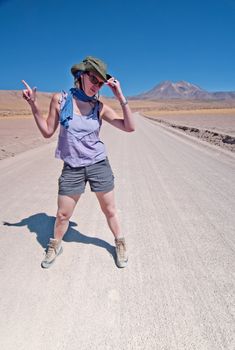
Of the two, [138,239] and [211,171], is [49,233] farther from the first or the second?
[211,171]

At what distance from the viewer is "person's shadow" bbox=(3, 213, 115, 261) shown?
11.2ft

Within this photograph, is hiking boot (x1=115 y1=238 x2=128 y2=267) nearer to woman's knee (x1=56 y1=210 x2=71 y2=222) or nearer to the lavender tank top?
woman's knee (x1=56 y1=210 x2=71 y2=222)

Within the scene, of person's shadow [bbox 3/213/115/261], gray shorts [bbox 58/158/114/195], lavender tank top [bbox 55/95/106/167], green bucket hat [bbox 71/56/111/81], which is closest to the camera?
green bucket hat [bbox 71/56/111/81]

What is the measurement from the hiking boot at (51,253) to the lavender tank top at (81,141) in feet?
2.78

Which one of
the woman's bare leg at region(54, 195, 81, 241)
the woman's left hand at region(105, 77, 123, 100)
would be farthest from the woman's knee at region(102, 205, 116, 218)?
the woman's left hand at region(105, 77, 123, 100)

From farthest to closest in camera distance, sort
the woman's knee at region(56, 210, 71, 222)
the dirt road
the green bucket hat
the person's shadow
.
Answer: the person's shadow, the woman's knee at region(56, 210, 71, 222), the green bucket hat, the dirt road

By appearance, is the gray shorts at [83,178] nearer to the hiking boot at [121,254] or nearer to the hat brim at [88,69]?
the hiking boot at [121,254]

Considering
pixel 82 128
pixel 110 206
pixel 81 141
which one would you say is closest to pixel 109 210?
pixel 110 206

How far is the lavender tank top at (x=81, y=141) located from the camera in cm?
265

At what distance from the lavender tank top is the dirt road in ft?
3.35

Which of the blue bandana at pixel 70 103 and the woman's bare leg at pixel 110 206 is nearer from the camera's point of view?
the blue bandana at pixel 70 103

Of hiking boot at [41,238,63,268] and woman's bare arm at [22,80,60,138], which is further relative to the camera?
hiking boot at [41,238,63,268]

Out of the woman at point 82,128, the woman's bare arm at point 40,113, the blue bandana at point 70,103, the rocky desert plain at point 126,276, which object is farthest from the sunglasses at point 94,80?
the rocky desert plain at point 126,276

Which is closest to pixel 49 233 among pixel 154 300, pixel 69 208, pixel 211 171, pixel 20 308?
pixel 69 208
